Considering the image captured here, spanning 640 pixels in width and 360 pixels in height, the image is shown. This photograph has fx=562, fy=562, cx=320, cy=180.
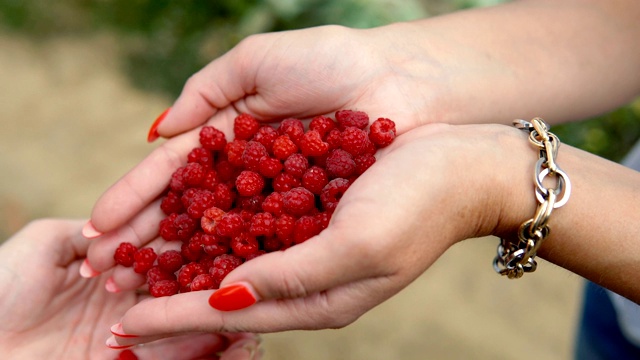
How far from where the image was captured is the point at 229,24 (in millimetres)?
3566

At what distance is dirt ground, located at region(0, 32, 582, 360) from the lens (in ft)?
9.16

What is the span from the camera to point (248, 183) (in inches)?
58.9

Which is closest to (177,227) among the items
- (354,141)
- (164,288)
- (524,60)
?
(164,288)

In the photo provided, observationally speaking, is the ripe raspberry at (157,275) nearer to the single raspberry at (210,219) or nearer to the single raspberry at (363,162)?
the single raspberry at (210,219)

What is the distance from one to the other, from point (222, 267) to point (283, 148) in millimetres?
386

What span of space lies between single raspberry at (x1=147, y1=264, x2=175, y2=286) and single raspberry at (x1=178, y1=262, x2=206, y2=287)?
71 millimetres

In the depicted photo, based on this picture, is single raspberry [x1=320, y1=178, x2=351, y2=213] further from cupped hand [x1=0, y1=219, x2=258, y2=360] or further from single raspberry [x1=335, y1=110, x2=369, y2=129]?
cupped hand [x1=0, y1=219, x2=258, y2=360]

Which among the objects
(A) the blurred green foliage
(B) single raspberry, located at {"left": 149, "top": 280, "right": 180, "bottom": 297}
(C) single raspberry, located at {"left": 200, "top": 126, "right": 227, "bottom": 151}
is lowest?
(B) single raspberry, located at {"left": 149, "top": 280, "right": 180, "bottom": 297}

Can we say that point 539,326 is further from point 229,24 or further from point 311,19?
point 229,24

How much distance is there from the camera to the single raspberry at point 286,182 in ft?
4.97

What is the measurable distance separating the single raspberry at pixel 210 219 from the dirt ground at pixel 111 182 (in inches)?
55.2

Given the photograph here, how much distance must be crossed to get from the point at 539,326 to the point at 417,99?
1813 millimetres

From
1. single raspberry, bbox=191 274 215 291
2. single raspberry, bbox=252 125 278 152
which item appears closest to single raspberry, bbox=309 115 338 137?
single raspberry, bbox=252 125 278 152

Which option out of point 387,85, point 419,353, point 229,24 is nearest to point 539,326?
point 419,353
